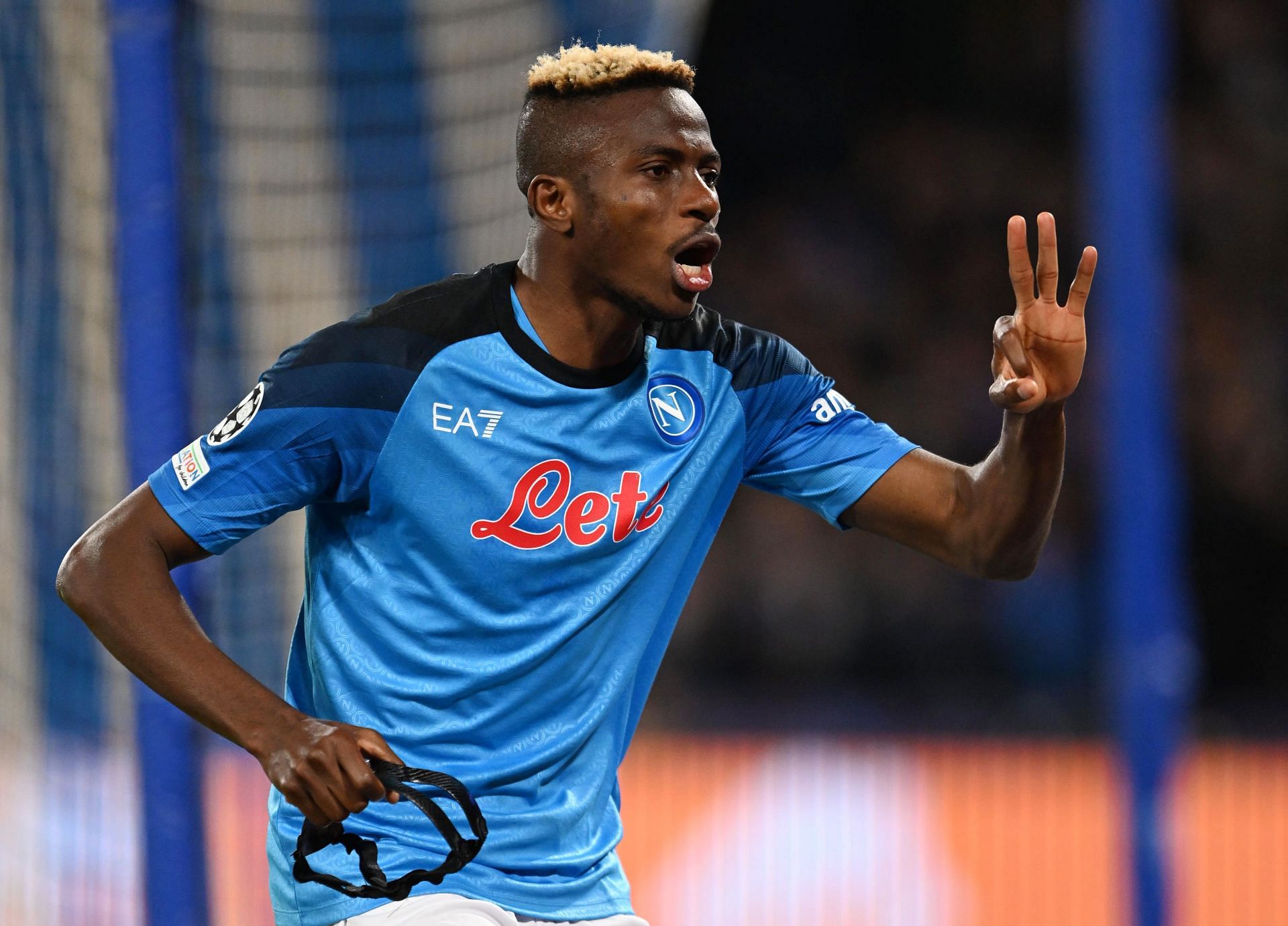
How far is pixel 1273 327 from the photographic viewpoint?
1036 cm

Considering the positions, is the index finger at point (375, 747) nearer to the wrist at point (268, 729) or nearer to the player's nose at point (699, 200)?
the wrist at point (268, 729)

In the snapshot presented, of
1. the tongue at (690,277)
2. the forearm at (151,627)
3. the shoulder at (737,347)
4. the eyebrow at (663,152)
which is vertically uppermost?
the eyebrow at (663,152)

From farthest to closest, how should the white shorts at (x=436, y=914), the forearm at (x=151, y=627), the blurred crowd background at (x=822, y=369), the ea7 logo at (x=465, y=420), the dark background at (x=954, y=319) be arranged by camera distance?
1. the dark background at (x=954, y=319)
2. the blurred crowd background at (x=822, y=369)
3. the ea7 logo at (x=465, y=420)
4. the white shorts at (x=436, y=914)
5. the forearm at (x=151, y=627)

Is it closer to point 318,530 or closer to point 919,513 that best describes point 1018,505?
point 919,513

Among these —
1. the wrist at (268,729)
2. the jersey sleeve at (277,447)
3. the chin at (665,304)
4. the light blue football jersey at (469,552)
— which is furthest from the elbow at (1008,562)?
the wrist at (268,729)

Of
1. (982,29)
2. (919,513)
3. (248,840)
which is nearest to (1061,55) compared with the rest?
(982,29)

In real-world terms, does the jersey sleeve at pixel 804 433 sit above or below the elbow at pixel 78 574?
above

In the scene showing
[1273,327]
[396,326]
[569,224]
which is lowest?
[396,326]

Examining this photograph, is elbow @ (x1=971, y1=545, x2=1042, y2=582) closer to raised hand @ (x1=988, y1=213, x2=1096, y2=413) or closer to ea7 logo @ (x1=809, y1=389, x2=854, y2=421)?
raised hand @ (x1=988, y1=213, x2=1096, y2=413)

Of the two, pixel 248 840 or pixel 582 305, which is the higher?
pixel 582 305

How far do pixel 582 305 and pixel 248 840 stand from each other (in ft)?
9.86

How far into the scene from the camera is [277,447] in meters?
2.61

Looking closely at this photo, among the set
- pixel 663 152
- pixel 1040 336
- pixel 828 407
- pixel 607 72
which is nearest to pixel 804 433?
pixel 828 407

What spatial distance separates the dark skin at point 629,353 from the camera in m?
2.53
